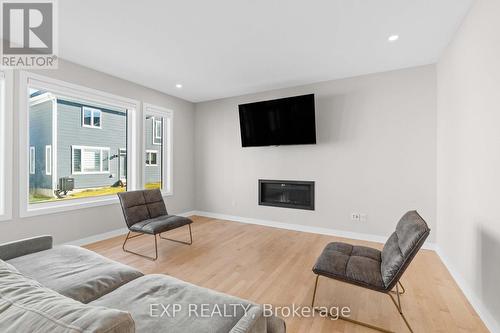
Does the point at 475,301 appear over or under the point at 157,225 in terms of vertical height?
under

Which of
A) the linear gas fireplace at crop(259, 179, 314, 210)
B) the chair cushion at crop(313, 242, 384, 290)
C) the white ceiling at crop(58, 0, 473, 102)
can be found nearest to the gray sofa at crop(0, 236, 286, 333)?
the chair cushion at crop(313, 242, 384, 290)

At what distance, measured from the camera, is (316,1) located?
198cm

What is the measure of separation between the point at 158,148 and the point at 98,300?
3.77 m

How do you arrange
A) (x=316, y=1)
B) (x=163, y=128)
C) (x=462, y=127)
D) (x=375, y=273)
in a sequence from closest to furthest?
(x=375, y=273)
(x=316, y=1)
(x=462, y=127)
(x=163, y=128)

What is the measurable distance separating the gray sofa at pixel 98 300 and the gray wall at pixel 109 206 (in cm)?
150

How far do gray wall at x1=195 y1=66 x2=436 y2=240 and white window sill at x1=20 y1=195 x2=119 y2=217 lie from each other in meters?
2.38

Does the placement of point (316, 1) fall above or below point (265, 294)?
above

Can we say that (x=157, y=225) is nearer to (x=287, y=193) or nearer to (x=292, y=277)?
(x=292, y=277)

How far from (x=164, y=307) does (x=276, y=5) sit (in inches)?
96.4

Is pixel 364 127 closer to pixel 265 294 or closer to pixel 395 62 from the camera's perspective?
pixel 395 62

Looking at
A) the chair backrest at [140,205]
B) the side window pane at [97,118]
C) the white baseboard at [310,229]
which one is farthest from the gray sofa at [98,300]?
the white baseboard at [310,229]

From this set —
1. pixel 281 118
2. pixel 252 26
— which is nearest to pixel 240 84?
pixel 281 118

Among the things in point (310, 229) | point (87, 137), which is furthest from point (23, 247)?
point (310, 229)

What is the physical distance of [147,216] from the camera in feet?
11.0
